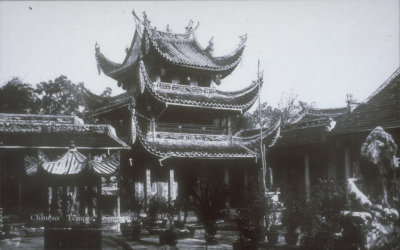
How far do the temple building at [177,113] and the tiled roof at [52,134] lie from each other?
4.00ft

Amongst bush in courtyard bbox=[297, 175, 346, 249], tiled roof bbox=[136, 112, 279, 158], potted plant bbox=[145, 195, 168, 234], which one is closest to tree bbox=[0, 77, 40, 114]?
tiled roof bbox=[136, 112, 279, 158]

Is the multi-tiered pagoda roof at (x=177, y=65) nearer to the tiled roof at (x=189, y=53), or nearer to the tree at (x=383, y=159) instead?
the tiled roof at (x=189, y=53)

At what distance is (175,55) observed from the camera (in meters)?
24.0

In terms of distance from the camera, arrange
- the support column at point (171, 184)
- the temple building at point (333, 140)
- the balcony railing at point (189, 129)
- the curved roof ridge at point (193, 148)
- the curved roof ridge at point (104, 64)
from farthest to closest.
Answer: the curved roof ridge at point (104, 64)
the balcony railing at point (189, 129)
the support column at point (171, 184)
the curved roof ridge at point (193, 148)
the temple building at point (333, 140)

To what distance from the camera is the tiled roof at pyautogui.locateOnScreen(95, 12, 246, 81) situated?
23.5m

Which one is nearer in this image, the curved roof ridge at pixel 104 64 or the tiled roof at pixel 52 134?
the tiled roof at pixel 52 134

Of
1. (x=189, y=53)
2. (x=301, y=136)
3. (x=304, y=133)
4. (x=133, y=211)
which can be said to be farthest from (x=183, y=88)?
(x=133, y=211)

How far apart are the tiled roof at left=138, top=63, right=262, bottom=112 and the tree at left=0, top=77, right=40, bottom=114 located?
19006 mm

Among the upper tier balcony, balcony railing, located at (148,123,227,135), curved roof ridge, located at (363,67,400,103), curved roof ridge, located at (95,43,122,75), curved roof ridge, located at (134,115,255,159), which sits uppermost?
curved roof ridge, located at (95,43,122,75)

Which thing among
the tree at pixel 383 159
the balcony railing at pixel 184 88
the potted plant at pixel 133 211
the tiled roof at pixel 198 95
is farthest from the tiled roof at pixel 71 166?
the balcony railing at pixel 184 88

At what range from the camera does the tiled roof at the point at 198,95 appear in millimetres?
21125

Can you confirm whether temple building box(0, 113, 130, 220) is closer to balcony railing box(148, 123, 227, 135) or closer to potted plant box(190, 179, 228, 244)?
potted plant box(190, 179, 228, 244)

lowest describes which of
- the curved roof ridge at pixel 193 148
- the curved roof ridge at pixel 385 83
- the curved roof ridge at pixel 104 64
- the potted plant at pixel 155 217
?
the potted plant at pixel 155 217

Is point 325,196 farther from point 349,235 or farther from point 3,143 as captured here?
point 3,143
